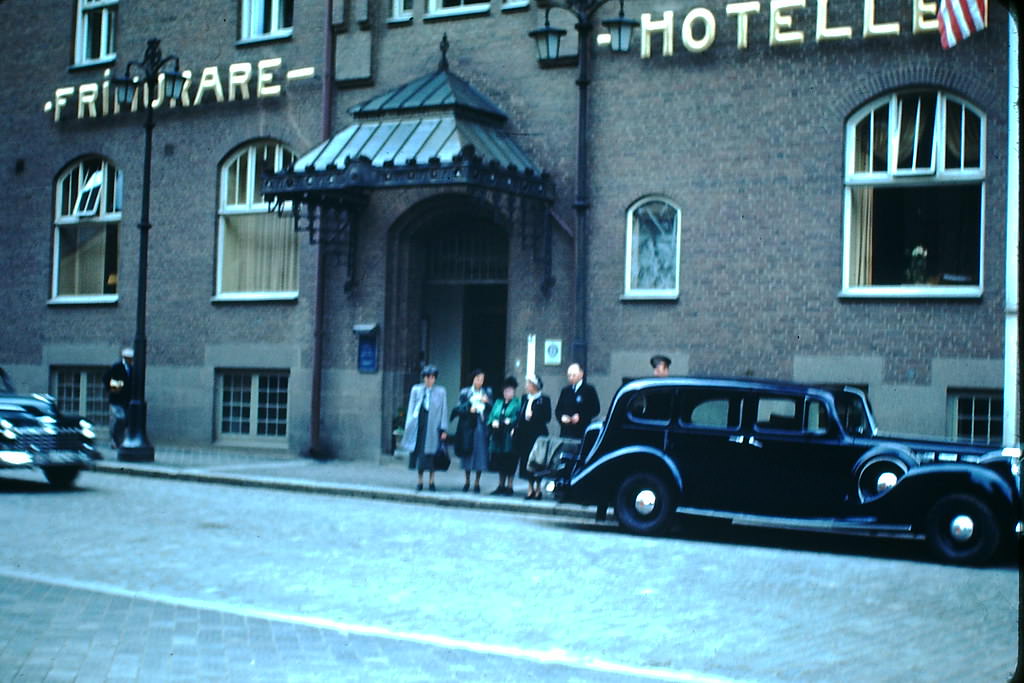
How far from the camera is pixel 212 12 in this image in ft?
77.8

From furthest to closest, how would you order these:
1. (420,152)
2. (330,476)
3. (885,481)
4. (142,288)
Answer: (142,288) → (330,476) → (420,152) → (885,481)

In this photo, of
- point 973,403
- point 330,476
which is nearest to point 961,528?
point 973,403

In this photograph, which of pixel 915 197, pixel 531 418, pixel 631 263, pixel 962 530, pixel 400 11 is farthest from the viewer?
pixel 400 11

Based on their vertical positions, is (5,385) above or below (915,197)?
below

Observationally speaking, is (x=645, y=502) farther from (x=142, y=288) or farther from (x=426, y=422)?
(x=142, y=288)

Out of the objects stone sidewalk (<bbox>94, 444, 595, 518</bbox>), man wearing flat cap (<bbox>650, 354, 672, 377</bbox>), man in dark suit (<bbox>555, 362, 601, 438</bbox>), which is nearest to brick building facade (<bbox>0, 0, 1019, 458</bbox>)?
stone sidewalk (<bbox>94, 444, 595, 518</bbox>)

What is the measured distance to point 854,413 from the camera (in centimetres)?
1335

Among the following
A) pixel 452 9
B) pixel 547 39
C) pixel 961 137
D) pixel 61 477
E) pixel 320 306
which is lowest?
pixel 61 477

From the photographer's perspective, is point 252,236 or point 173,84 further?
point 252,236

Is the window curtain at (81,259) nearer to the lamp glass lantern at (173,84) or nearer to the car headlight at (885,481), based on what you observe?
the lamp glass lantern at (173,84)

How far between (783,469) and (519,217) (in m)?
8.26

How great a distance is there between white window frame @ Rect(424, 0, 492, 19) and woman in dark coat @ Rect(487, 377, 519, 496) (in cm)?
724

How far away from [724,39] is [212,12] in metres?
9.97

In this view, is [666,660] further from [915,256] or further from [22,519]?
[915,256]
